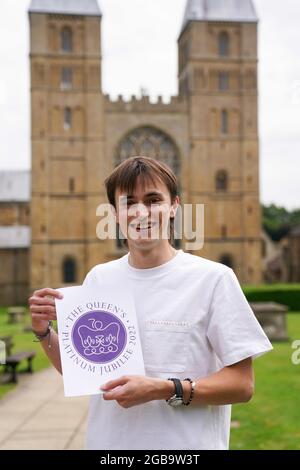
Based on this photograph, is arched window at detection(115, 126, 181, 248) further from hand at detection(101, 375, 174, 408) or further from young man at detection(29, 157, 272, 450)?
hand at detection(101, 375, 174, 408)

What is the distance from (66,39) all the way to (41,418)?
34737 mm

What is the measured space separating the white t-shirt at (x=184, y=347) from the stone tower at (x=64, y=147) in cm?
3658

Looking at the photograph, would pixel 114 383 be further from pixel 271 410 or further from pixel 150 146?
pixel 150 146

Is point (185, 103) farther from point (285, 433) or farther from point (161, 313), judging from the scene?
point (161, 313)

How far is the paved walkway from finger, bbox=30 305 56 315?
4437 millimetres

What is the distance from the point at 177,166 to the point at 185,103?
372 centimetres

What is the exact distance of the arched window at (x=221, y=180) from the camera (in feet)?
135

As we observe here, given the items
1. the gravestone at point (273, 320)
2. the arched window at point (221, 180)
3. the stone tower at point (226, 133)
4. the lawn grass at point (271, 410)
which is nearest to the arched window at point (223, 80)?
the stone tower at point (226, 133)

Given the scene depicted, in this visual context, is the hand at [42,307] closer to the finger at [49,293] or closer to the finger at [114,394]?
the finger at [49,293]

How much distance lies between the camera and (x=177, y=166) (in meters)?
40.3

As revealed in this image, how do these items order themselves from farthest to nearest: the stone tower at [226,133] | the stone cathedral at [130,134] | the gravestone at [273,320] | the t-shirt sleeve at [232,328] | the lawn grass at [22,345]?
the stone tower at [226,133] → the stone cathedral at [130,134] → the gravestone at [273,320] → the lawn grass at [22,345] → the t-shirt sleeve at [232,328]

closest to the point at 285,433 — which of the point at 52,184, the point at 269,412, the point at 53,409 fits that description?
the point at 269,412

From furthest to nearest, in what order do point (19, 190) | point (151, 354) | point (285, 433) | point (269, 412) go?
point (19, 190) < point (269, 412) < point (285, 433) < point (151, 354)

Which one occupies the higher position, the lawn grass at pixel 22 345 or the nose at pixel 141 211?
the nose at pixel 141 211
